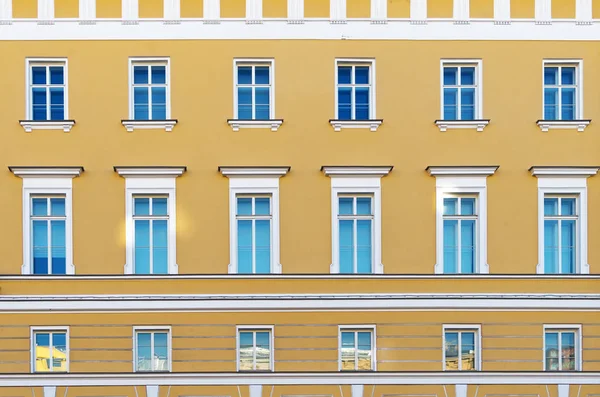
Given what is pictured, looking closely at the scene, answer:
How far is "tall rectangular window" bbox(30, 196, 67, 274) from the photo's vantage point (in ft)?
45.0

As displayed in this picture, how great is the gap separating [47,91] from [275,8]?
17.1 feet

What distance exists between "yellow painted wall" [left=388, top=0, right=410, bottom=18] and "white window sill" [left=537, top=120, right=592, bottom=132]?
3.68m

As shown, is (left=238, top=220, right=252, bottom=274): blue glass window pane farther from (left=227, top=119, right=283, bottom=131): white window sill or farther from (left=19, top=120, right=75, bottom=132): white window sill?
(left=19, top=120, right=75, bottom=132): white window sill

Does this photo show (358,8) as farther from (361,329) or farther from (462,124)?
(361,329)

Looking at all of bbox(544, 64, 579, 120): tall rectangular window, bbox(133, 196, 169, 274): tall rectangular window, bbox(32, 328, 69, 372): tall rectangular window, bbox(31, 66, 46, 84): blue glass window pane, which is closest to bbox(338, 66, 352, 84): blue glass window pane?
bbox(544, 64, 579, 120): tall rectangular window

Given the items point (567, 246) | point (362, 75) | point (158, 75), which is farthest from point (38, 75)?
point (567, 246)

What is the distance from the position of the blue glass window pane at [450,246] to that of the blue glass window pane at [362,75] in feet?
11.6

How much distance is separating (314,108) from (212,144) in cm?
230

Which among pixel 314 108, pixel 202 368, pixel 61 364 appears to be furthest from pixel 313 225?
pixel 61 364

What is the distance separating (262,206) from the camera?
13.9 metres

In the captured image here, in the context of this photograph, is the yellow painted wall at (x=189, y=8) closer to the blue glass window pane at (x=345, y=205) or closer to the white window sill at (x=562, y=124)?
the blue glass window pane at (x=345, y=205)

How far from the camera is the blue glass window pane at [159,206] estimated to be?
544 inches

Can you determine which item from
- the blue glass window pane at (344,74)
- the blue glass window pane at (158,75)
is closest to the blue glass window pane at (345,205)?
the blue glass window pane at (344,74)

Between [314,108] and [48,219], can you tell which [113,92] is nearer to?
[48,219]
